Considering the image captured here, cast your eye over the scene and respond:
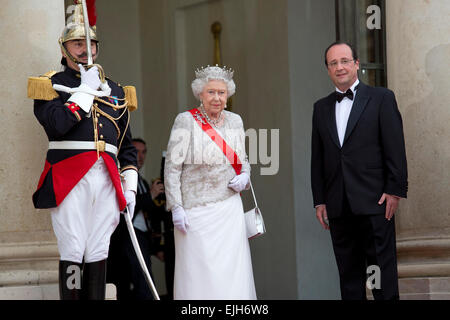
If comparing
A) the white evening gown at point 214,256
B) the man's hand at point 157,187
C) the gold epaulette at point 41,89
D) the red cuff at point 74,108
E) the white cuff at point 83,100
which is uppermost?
the gold epaulette at point 41,89

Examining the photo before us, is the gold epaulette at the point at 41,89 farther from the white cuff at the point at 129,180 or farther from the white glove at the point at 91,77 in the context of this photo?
the white cuff at the point at 129,180

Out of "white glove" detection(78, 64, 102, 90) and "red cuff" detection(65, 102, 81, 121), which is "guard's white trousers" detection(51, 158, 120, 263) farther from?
"white glove" detection(78, 64, 102, 90)

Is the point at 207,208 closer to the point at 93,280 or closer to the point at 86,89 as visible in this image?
the point at 93,280

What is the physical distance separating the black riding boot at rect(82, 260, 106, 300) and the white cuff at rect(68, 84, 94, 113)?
0.90m

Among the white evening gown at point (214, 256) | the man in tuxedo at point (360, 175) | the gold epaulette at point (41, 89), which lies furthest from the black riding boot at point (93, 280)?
the man in tuxedo at point (360, 175)

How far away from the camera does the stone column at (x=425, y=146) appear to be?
726 cm

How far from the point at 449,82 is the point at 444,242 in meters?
1.12

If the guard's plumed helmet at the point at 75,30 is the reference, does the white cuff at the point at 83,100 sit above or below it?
below

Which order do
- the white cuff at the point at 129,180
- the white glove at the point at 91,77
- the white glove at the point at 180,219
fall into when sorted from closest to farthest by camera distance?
the white glove at the point at 91,77 < the white cuff at the point at 129,180 < the white glove at the point at 180,219

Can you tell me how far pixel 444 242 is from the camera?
7.22 meters

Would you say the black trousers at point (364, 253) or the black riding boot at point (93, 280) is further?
the black trousers at point (364, 253)

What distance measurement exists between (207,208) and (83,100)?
1.43 meters

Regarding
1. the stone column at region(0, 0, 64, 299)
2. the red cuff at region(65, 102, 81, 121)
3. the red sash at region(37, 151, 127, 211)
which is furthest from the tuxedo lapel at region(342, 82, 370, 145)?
the stone column at region(0, 0, 64, 299)

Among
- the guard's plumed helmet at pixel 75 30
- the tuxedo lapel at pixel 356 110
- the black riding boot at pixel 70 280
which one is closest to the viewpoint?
the black riding boot at pixel 70 280
